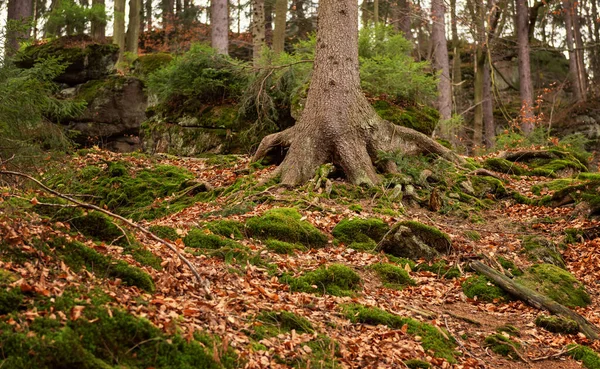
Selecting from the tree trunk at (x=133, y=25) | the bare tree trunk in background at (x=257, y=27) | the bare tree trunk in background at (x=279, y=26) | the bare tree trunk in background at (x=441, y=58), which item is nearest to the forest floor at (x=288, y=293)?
the bare tree trunk in background at (x=257, y=27)

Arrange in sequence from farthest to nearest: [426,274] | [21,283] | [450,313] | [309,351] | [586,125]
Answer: [586,125] < [426,274] < [450,313] < [309,351] < [21,283]

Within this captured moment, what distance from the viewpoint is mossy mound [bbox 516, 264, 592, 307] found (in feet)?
23.5

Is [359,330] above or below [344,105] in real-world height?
below

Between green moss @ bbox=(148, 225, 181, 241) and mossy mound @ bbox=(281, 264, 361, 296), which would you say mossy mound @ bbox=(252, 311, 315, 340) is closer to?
mossy mound @ bbox=(281, 264, 361, 296)

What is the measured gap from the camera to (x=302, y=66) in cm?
1361

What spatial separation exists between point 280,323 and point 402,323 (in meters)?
1.41

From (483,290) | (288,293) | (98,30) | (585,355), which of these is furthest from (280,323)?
(98,30)

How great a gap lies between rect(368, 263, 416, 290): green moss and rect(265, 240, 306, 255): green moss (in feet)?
3.38

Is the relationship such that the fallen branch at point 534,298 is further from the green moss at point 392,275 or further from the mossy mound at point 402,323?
the mossy mound at point 402,323

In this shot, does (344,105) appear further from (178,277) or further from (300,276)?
(178,277)

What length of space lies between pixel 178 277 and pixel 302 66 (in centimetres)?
924

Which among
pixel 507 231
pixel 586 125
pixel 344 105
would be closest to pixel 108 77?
pixel 344 105

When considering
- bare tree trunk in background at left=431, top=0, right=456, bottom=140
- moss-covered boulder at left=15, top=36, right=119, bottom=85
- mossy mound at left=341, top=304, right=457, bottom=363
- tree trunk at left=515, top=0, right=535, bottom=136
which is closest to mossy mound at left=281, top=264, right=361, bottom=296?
mossy mound at left=341, top=304, right=457, bottom=363

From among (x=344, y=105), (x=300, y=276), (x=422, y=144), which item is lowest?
(x=300, y=276)
